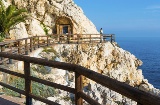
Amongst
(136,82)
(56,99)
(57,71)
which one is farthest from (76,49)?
(56,99)

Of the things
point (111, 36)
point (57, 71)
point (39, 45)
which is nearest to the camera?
point (57, 71)

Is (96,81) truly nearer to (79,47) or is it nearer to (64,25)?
(79,47)

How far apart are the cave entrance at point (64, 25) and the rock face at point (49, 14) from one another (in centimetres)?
62

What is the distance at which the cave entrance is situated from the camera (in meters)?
39.2

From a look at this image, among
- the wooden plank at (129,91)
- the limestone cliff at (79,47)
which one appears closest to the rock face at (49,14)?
the limestone cliff at (79,47)

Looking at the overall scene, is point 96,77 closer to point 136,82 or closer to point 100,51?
point 100,51

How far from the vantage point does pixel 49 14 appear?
40.2m

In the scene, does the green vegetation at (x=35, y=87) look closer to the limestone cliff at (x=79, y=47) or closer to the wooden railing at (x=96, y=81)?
the wooden railing at (x=96, y=81)

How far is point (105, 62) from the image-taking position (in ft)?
118

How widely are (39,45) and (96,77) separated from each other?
23.0 metres

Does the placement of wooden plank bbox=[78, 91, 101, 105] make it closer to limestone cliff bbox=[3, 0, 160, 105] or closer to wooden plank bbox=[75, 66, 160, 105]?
wooden plank bbox=[75, 66, 160, 105]

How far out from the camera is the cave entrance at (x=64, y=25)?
39.2m

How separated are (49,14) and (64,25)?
9.23 ft

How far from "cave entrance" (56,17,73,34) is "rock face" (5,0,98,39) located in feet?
2.04
